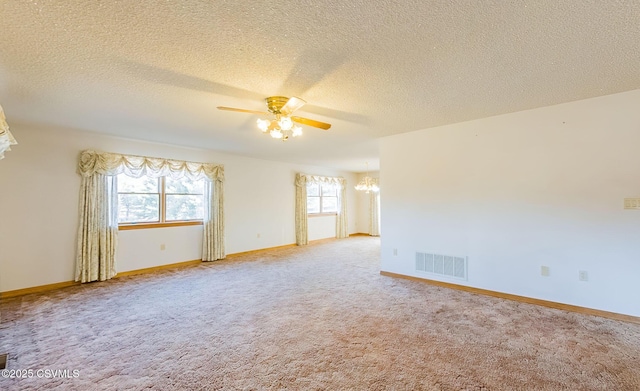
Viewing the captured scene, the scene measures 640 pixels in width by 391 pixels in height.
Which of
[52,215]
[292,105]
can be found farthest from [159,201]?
[292,105]

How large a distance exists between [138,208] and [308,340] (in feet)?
13.9

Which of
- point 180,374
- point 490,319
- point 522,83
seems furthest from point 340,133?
point 180,374

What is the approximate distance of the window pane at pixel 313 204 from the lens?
8.57 meters

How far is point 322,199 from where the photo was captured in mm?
8992

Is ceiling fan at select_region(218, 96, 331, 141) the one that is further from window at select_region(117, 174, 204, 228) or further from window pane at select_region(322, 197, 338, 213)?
window pane at select_region(322, 197, 338, 213)

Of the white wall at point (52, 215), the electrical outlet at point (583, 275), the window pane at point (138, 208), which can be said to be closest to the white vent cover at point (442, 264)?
the electrical outlet at point (583, 275)

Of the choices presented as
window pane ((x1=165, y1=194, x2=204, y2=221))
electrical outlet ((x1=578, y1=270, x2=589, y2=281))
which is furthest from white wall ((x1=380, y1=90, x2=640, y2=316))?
window pane ((x1=165, y1=194, x2=204, y2=221))

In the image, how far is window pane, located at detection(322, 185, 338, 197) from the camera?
9060mm

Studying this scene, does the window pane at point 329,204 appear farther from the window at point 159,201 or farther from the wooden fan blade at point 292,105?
the wooden fan blade at point 292,105

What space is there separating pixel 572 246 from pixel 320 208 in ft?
20.9

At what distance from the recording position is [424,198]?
4371mm

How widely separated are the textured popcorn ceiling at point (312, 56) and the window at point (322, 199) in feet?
16.7

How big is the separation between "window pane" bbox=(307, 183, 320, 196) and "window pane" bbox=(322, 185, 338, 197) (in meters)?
0.26

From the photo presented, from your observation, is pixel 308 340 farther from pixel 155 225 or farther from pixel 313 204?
pixel 313 204
